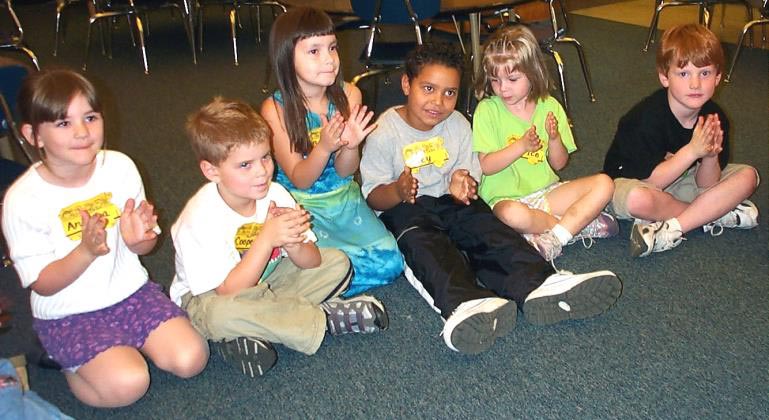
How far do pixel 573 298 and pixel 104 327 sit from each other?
3.94ft

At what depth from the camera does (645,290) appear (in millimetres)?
2217

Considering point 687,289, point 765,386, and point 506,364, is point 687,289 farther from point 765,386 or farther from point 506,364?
point 506,364

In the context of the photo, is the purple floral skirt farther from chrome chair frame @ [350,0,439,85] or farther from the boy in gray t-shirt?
chrome chair frame @ [350,0,439,85]

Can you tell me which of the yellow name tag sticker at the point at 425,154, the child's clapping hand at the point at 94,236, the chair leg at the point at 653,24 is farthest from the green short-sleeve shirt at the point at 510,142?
the chair leg at the point at 653,24

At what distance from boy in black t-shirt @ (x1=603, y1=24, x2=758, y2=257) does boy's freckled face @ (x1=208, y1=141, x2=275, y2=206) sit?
1.21 meters

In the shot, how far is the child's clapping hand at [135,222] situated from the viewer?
1.81 meters

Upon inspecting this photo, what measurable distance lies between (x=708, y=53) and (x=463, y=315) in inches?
45.7

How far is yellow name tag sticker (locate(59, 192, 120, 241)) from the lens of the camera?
181cm

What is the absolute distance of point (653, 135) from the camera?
8.05ft

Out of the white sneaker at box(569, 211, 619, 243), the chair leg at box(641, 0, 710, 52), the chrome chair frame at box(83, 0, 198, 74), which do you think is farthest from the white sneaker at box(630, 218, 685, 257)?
the chrome chair frame at box(83, 0, 198, 74)

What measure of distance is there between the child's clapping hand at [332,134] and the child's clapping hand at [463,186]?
1.23 ft

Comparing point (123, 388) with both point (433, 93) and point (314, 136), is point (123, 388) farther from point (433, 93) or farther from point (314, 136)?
point (433, 93)

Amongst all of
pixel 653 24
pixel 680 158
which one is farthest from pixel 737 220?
pixel 653 24

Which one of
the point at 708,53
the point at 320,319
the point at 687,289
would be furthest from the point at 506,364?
the point at 708,53
